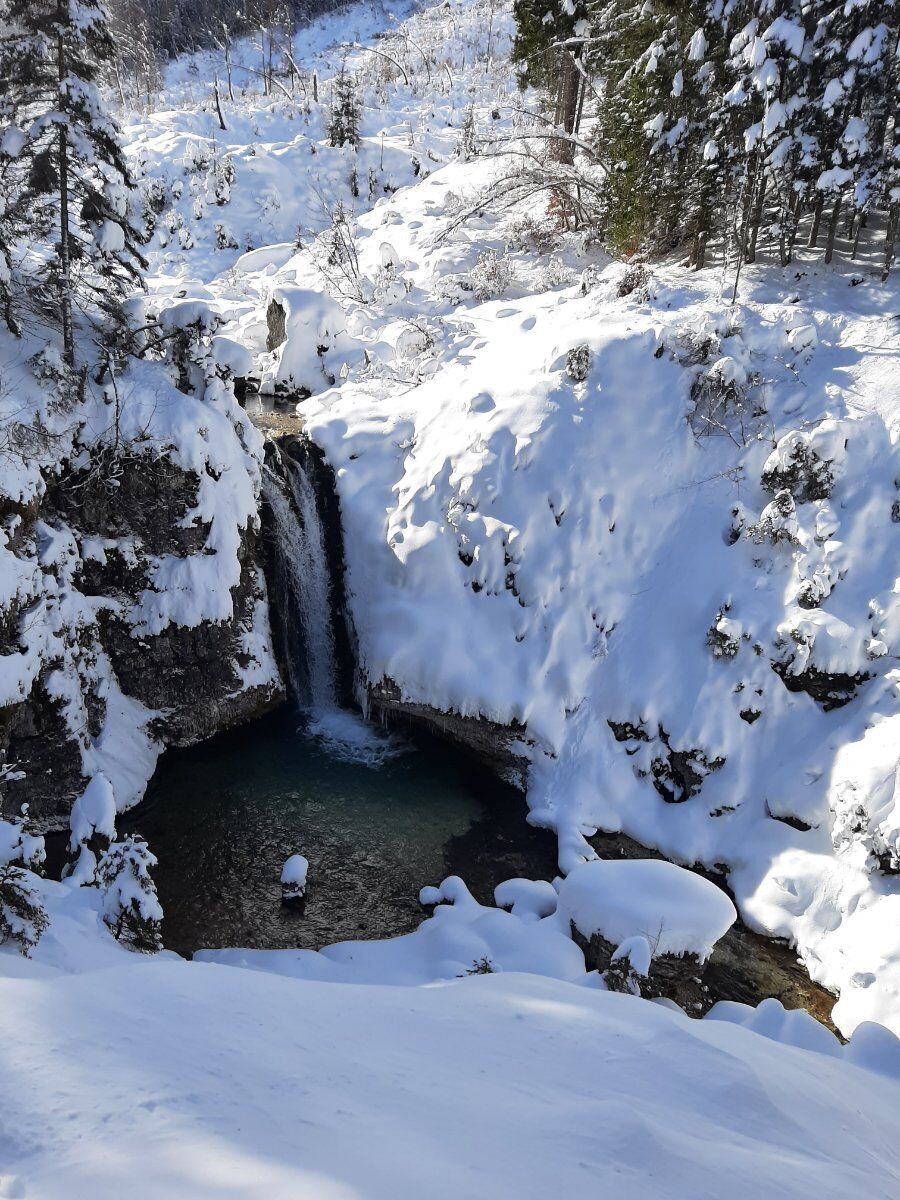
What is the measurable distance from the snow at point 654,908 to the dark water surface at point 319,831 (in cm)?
227

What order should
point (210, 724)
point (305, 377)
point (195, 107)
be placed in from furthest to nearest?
1. point (195, 107)
2. point (305, 377)
3. point (210, 724)

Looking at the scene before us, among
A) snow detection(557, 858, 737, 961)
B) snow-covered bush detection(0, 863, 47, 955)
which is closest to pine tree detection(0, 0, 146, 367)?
snow-covered bush detection(0, 863, 47, 955)

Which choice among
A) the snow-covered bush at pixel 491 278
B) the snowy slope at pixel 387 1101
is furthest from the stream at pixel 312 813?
the snow-covered bush at pixel 491 278

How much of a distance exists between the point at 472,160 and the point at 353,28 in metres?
33.2

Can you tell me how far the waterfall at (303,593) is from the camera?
57.1 feet

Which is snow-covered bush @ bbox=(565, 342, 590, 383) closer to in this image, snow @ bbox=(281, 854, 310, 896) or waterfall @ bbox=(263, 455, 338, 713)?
waterfall @ bbox=(263, 455, 338, 713)

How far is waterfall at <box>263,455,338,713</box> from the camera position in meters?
17.4

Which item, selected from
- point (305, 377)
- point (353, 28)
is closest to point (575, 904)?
point (305, 377)

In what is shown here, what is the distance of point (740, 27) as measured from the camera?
17328 millimetres

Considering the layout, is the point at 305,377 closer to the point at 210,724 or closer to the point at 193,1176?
the point at 210,724

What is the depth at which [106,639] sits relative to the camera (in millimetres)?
14992

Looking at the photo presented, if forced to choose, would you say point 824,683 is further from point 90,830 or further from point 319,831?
point 90,830

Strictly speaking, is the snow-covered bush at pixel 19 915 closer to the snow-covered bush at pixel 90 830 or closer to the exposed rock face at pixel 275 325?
the snow-covered bush at pixel 90 830

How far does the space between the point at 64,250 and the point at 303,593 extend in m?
8.12
